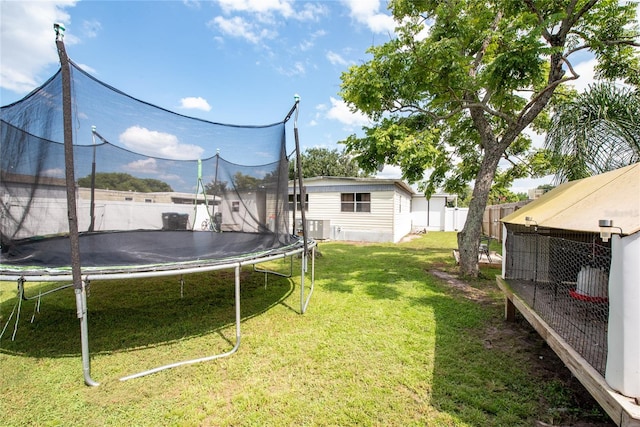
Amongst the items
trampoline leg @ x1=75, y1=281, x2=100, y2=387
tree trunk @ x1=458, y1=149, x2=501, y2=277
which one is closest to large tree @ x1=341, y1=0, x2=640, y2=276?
tree trunk @ x1=458, y1=149, x2=501, y2=277

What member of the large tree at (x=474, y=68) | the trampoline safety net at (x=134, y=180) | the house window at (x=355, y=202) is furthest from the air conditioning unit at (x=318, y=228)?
the trampoline safety net at (x=134, y=180)

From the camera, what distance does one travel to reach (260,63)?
779 centimetres

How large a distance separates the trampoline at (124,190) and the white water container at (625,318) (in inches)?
107

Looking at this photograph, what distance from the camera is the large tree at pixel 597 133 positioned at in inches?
161

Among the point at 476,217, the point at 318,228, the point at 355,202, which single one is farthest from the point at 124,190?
the point at 355,202

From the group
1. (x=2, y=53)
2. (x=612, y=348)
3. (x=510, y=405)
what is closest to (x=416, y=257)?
(x=510, y=405)

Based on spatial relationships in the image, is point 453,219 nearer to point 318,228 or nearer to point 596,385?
point 318,228

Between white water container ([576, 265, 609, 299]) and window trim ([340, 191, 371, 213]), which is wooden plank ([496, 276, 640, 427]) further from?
window trim ([340, 191, 371, 213])

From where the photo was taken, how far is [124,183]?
347cm

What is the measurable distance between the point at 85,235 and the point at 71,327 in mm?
1156

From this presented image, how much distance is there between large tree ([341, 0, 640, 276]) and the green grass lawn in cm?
288

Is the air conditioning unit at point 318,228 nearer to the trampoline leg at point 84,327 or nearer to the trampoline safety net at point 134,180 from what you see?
the trampoline safety net at point 134,180

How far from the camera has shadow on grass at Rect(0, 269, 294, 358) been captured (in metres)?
3.07

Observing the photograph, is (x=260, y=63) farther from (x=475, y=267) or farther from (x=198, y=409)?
(x=198, y=409)
